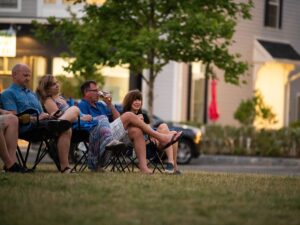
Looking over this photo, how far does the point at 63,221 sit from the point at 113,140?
523cm

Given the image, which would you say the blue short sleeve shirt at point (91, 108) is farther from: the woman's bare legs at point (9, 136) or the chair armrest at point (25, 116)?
the woman's bare legs at point (9, 136)

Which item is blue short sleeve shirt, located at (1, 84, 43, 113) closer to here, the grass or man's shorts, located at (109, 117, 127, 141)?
man's shorts, located at (109, 117, 127, 141)

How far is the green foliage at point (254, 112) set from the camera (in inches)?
1242

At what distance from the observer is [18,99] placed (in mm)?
13141

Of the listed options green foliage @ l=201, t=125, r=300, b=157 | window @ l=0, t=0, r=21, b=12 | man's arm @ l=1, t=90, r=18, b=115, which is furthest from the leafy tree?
man's arm @ l=1, t=90, r=18, b=115

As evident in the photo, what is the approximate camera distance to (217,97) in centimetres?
3334

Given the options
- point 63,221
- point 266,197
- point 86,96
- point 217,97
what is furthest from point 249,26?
point 63,221

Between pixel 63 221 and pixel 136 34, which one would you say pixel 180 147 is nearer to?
pixel 136 34

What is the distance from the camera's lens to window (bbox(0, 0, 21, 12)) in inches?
1240

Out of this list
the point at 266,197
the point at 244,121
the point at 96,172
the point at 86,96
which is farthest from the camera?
the point at 244,121

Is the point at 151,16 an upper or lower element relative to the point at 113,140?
upper

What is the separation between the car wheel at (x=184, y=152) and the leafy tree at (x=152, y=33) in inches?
69.1

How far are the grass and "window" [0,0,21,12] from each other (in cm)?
→ 2043

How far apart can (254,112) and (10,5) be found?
27.5 feet
